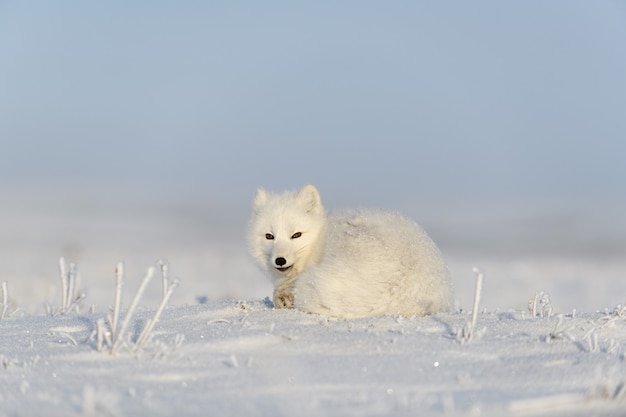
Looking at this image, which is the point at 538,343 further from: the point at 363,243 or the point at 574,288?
the point at 574,288

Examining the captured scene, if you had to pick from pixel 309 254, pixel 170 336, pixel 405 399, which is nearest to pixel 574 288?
pixel 309 254

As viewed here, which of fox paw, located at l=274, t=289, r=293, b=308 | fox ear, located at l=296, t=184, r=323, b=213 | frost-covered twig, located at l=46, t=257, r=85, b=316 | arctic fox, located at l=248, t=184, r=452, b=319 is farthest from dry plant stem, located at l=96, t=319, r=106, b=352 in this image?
fox ear, located at l=296, t=184, r=323, b=213

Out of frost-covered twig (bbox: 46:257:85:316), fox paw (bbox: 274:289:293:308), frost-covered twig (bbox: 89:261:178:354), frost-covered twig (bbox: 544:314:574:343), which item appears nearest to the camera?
frost-covered twig (bbox: 89:261:178:354)

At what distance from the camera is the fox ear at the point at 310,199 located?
6.58 meters

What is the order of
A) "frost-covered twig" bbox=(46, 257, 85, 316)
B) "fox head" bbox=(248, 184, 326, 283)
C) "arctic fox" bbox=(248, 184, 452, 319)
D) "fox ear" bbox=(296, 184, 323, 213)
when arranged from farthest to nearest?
"fox ear" bbox=(296, 184, 323, 213)
"fox head" bbox=(248, 184, 326, 283)
"frost-covered twig" bbox=(46, 257, 85, 316)
"arctic fox" bbox=(248, 184, 452, 319)

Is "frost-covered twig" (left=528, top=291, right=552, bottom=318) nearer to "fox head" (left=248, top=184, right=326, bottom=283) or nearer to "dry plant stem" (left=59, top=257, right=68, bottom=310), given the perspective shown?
"fox head" (left=248, top=184, right=326, bottom=283)

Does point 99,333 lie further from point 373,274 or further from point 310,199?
point 310,199

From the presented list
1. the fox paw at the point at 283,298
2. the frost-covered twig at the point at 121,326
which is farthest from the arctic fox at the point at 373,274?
the frost-covered twig at the point at 121,326

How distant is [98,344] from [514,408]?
2.13 meters

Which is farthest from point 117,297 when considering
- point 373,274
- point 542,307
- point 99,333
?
point 542,307

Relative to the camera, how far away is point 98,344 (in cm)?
381

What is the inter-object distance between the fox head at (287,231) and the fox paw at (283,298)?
1.37ft

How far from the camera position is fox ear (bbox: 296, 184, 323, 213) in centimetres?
658

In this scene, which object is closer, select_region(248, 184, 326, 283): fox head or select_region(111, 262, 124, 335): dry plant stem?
select_region(111, 262, 124, 335): dry plant stem
